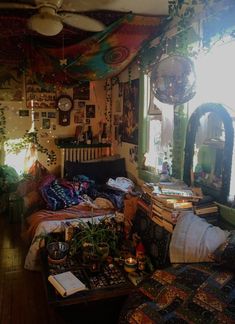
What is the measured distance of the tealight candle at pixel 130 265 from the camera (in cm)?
189

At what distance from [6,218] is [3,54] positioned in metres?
2.26

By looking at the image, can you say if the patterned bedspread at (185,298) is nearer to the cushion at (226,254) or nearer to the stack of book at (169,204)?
the cushion at (226,254)

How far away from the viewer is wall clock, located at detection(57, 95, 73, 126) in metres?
4.62

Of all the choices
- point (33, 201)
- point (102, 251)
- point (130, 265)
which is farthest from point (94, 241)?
point (33, 201)

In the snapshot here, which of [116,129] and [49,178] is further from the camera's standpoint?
[116,129]

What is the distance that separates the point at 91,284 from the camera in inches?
68.2

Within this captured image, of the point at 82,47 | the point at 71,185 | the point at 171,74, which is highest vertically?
the point at 82,47

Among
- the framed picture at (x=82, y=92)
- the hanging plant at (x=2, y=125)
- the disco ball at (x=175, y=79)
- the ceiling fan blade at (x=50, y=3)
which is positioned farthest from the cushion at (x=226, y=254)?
the hanging plant at (x=2, y=125)

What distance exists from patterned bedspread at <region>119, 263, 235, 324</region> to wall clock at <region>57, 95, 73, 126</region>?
353 centimetres

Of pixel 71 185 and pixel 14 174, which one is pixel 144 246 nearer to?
pixel 71 185

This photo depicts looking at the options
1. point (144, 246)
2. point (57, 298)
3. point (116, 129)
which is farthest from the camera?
point (116, 129)

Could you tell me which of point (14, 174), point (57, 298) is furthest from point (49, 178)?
point (57, 298)

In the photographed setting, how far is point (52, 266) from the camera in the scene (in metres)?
1.92

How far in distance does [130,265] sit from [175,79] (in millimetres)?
1282
